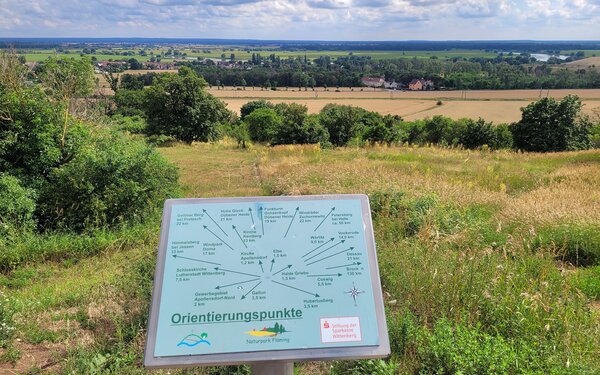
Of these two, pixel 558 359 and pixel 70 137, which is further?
pixel 70 137

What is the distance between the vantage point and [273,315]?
2.66 m

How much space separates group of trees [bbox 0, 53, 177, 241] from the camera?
8.29m

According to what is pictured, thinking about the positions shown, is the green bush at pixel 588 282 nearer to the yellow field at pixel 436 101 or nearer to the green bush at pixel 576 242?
the green bush at pixel 576 242

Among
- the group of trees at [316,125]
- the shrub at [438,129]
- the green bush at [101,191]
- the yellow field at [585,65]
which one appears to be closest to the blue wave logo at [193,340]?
the green bush at [101,191]

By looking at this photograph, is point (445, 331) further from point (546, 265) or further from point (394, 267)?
point (546, 265)

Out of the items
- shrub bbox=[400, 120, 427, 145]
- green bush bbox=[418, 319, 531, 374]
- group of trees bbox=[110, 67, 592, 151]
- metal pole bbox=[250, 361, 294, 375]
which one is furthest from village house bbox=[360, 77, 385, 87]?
metal pole bbox=[250, 361, 294, 375]

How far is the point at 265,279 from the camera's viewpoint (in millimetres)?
2791

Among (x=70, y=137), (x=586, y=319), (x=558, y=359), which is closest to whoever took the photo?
(x=558, y=359)

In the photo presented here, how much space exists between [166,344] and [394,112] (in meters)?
63.0

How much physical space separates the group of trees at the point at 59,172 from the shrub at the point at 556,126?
107ft

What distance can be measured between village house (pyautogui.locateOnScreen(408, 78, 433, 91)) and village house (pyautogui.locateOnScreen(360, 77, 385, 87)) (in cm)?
747

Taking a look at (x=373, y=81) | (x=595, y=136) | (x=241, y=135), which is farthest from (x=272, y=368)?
(x=373, y=81)

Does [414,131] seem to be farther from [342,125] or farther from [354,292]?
[354,292]

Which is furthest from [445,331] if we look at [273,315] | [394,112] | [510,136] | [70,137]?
[394,112]
